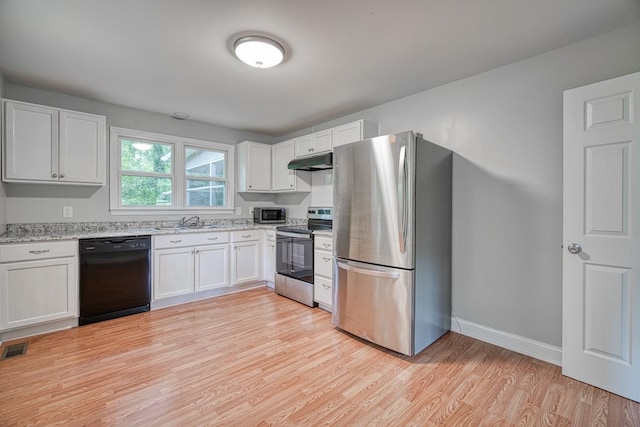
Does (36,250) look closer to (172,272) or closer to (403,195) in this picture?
(172,272)

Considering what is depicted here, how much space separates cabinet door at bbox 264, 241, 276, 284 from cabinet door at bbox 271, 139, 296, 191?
2.96 ft

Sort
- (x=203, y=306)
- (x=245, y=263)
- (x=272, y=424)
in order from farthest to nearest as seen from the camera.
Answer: (x=245, y=263) → (x=203, y=306) → (x=272, y=424)

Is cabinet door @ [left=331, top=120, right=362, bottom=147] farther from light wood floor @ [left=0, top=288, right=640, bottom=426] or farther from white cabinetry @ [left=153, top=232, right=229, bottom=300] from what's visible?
light wood floor @ [left=0, top=288, right=640, bottom=426]

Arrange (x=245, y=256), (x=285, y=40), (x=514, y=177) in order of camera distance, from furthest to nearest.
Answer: (x=245, y=256), (x=514, y=177), (x=285, y=40)

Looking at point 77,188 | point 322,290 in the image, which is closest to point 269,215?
point 322,290

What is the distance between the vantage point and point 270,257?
13.7ft

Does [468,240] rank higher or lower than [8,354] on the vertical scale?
higher

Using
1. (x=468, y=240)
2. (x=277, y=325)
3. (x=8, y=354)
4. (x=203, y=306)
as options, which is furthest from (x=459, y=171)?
(x=8, y=354)

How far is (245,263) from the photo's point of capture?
13.5 feet

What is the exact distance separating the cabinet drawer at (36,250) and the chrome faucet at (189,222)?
1302mm

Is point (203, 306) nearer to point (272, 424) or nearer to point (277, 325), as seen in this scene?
point (277, 325)

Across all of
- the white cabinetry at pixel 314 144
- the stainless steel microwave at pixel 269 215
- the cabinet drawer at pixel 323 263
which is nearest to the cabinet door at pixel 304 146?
the white cabinetry at pixel 314 144

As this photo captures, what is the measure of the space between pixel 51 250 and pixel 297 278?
2.48 meters

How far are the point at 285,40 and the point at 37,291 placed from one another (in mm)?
3126
